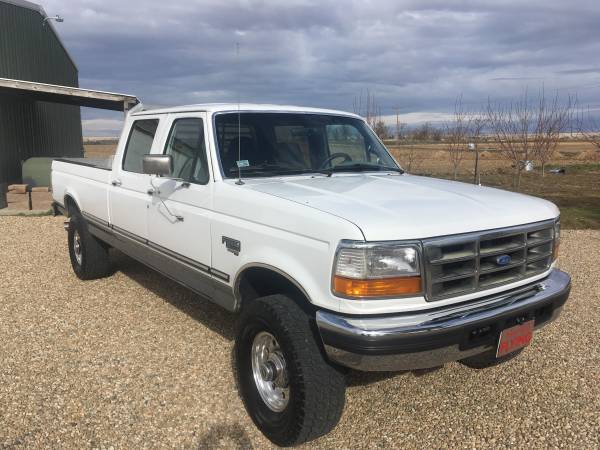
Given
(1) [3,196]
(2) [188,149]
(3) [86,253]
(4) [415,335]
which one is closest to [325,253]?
(4) [415,335]

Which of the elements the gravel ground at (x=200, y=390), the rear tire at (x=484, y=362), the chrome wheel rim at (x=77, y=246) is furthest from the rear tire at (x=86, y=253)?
the rear tire at (x=484, y=362)

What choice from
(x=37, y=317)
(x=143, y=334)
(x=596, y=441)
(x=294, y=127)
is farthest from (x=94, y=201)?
(x=596, y=441)

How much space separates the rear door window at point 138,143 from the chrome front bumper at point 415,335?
2753 mm

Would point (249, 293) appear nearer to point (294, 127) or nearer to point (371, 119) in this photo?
point (294, 127)

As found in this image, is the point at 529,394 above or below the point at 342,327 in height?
below

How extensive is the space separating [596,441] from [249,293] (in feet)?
7.65

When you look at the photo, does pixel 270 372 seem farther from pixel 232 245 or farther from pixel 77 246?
pixel 77 246

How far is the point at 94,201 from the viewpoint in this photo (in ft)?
18.6

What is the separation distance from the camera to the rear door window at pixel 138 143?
465 cm

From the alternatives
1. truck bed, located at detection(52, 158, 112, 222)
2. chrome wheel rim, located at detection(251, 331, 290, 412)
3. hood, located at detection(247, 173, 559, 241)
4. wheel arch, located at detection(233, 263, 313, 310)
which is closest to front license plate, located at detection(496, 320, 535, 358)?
hood, located at detection(247, 173, 559, 241)

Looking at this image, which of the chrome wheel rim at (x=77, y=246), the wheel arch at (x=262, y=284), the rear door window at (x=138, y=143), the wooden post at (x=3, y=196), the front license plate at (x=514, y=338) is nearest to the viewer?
the front license plate at (x=514, y=338)

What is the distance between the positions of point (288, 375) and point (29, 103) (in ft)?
52.7

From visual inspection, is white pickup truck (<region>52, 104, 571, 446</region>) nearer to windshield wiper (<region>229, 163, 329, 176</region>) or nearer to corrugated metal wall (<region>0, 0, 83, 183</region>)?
windshield wiper (<region>229, 163, 329, 176</region>)

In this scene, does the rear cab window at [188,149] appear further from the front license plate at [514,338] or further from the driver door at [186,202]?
the front license plate at [514,338]
